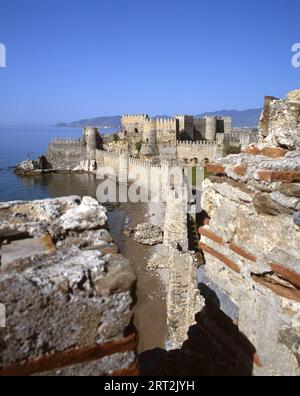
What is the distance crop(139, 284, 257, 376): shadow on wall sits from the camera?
10.9ft

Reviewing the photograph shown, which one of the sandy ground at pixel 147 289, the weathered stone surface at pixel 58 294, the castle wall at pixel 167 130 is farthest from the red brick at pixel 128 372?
the castle wall at pixel 167 130

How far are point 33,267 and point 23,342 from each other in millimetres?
383

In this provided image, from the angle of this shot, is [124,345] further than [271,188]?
No

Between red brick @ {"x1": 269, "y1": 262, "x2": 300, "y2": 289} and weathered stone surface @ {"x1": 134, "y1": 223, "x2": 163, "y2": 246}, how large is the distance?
16300 millimetres

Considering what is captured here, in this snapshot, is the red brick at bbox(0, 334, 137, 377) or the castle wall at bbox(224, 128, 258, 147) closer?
the red brick at bbox(0, 334, 137, 377)

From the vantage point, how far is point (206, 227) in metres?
3.86

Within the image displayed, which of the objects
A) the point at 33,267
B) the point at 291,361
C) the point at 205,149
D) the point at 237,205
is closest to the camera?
the point at 33,267

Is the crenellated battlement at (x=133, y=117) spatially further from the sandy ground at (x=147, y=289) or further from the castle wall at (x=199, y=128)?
the sandy ground at (x=147, y=289)

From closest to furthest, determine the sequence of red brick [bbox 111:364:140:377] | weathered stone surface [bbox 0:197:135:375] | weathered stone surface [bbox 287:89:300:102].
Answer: weathered stone surface [bbox 0:197:135:375], red brick [bbox 111:364:140:377], weathered stone surface [bbox 287:89:300:102]

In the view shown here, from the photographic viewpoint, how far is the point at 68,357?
1843 millimetres

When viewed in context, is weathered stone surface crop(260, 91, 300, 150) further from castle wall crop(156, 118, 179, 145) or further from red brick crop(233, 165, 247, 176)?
castle wall crop(156, 118, 179, 145)

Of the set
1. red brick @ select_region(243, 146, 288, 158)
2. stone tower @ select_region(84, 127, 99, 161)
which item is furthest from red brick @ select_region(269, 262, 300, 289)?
stone tower @ select_region(84, 127, 99, 161)
